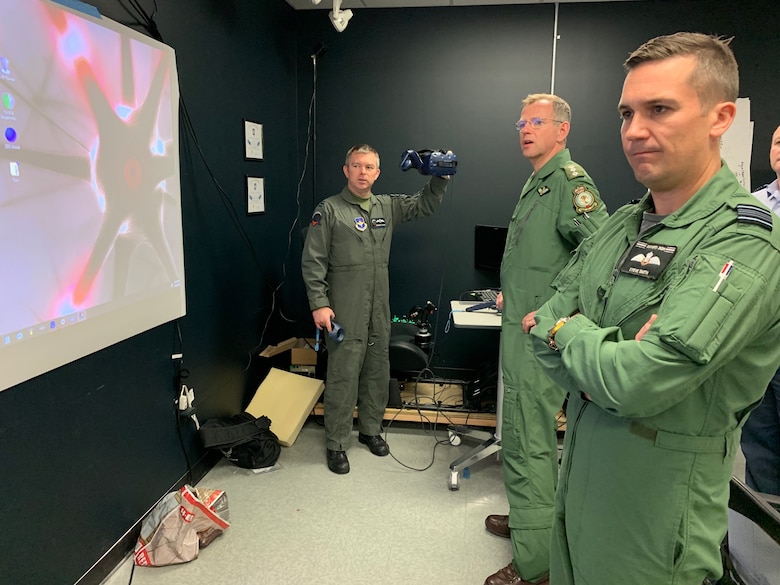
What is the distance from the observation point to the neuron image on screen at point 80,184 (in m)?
1.38

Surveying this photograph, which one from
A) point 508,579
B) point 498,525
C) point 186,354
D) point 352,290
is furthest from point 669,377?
point 186,354

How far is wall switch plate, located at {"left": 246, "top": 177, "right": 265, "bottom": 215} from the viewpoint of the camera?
2.95 m

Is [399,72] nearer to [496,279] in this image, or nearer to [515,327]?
[496,279]

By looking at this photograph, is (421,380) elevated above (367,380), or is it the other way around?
(367,380)

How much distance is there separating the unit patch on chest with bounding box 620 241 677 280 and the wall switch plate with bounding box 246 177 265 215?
7.80 ft

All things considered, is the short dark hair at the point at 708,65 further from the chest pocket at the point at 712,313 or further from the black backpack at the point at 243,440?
the black backpack at the point at 243,440

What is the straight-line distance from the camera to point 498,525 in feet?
7.11

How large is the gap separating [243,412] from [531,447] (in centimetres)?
177

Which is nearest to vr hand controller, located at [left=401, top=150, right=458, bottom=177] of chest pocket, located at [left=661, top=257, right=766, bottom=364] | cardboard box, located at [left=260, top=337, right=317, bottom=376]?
cardboard box, located at [left=260, top=337, right=317, bottom=376]

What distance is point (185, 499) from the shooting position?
6.92 ft

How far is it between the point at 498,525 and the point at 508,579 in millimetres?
351

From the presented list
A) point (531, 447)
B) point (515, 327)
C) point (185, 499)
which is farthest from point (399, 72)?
point (185, 499)

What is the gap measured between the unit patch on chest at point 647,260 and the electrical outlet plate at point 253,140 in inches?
94.7

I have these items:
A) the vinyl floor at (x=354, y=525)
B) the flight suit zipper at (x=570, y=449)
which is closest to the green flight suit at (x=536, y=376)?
the vinyl floor at (x=354, y=525)
